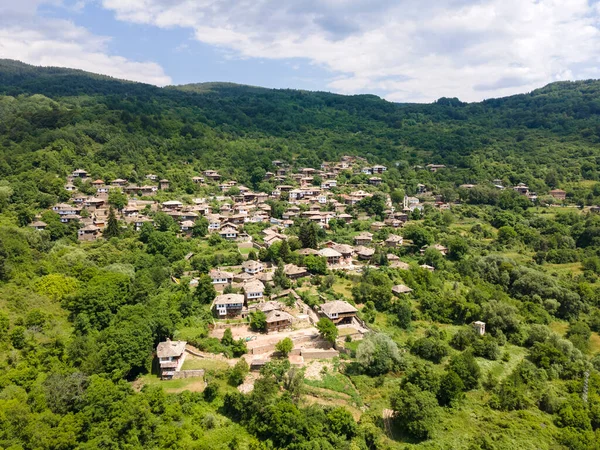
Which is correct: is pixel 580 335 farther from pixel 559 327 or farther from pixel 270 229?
pixel 270 229

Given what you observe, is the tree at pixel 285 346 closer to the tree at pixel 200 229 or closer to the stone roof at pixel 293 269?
the stone roof at pixel 293 269

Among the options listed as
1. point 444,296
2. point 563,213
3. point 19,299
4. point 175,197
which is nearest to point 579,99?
point 563,213

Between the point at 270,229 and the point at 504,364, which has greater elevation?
the point at 270,229

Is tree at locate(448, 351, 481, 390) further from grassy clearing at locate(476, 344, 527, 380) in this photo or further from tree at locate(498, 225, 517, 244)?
tree at locate(498, 225, 517, 244)

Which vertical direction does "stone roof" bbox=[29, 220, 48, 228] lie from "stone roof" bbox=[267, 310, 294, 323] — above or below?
above

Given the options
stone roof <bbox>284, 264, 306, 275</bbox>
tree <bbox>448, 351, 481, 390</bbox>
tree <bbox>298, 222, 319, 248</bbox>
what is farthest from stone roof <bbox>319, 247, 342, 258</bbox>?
tree <bbox>448, 351, 481, 390</bbox>

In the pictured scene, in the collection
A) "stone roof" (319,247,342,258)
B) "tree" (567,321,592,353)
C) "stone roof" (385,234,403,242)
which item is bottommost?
"tree" (567,321,592,353)

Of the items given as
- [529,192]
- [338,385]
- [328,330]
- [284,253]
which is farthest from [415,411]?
[529,192]
